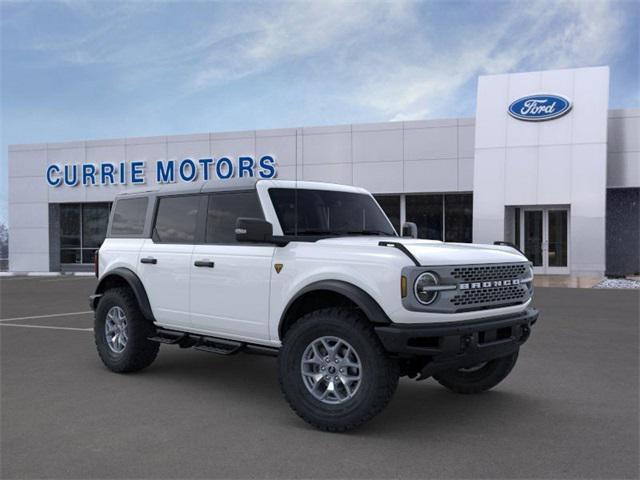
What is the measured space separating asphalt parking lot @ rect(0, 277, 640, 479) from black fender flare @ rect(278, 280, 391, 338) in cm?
91

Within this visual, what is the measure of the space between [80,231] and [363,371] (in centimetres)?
2963

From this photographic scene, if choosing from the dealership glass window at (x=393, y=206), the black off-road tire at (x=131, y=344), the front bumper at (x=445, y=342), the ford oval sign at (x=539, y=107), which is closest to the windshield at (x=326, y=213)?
the front bumper at (x=445, y=342)

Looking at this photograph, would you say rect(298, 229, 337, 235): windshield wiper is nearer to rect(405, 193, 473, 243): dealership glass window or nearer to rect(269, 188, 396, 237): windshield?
rect(269, 188, 396, 237): windshield

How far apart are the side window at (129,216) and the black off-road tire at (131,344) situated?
69cm

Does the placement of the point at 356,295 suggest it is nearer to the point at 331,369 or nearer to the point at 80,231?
the point at 331,369

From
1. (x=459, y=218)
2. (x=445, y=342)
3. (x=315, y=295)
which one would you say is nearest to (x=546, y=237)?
(x=459, y=218)

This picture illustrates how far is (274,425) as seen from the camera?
4875 millimetres

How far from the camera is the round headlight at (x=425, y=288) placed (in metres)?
4.44

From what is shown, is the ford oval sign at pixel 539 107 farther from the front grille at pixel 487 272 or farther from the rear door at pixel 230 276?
the rear door at pixel 230 276

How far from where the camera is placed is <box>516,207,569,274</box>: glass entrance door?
2381cm

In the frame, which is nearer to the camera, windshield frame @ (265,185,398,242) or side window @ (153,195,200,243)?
windshield frame @ (265,185,398,242)

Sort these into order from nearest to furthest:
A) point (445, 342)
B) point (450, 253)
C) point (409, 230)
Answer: point (445, 342)
point (450, 253)
point (409, 230)

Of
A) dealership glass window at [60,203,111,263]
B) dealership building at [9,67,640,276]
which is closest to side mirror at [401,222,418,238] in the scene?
dealership building at [9,67,640,276]

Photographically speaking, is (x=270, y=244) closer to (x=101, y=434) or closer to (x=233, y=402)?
(x=233, y=402)
